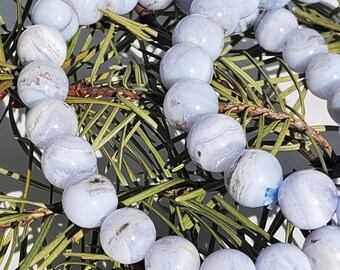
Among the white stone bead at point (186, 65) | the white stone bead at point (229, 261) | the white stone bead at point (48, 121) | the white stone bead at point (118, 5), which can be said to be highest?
the white stone bead at point (118, 5)

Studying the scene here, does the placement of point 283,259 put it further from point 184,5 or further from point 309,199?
point 184,5

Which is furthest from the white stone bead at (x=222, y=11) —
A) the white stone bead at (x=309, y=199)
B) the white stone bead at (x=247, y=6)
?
the white stone bead at (x=309, y=199)

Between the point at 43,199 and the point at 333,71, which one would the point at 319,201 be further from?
the point at 43,199

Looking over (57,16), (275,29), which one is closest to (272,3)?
(275,29)

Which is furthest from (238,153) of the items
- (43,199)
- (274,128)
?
(43,199)

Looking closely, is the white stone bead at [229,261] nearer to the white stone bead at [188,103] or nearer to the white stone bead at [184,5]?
the white stone bead at [188,103]

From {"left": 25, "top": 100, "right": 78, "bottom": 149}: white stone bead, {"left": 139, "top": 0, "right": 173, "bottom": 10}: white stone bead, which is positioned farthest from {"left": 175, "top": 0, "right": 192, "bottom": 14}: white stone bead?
{"left": 25, "top": 100, "right": 78, "bottom": 149}: white stone bead
